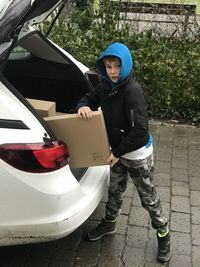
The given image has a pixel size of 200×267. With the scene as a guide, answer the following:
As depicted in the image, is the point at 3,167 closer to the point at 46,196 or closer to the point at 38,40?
the point at 46,196

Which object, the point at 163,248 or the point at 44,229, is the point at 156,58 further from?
the point at 44,229

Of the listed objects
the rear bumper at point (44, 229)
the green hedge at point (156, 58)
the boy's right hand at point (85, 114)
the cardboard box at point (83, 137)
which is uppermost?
the boy's right hand at point (85, 114)

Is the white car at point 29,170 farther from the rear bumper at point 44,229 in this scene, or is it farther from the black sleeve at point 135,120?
the black sleeve at point 135,120

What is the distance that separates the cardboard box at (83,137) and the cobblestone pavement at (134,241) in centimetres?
71

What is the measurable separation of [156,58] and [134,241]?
2.95 metres

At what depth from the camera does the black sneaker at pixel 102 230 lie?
3.26 metres

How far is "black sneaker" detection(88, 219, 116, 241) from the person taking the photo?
10.7 feet

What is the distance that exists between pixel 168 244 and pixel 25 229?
1.08m

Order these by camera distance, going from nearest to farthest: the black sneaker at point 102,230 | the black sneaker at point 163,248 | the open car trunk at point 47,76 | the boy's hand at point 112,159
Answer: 1. the boy's hand at point 112,159
2. the black sneaker at point 163,248
3. the black sneaker at point 102,230
4. the open car trunk at point 47,76

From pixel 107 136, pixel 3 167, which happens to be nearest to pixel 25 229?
pixel 3 167

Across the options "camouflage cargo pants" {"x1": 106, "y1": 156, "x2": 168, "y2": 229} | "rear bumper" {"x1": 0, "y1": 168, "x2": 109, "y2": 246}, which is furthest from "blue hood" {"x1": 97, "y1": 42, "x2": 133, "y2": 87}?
"rear bumper" {"x1": 0, "y1": 168, "x2": 109, "y2": 246}

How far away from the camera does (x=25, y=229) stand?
2510 mm

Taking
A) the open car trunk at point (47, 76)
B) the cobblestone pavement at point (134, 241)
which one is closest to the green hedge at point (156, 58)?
the cobblestone pavement at point (134, 241)

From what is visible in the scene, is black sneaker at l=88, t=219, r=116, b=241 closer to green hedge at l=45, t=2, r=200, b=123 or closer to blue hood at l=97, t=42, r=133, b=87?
blue hood at l=97, t=42, r=133, b=87
